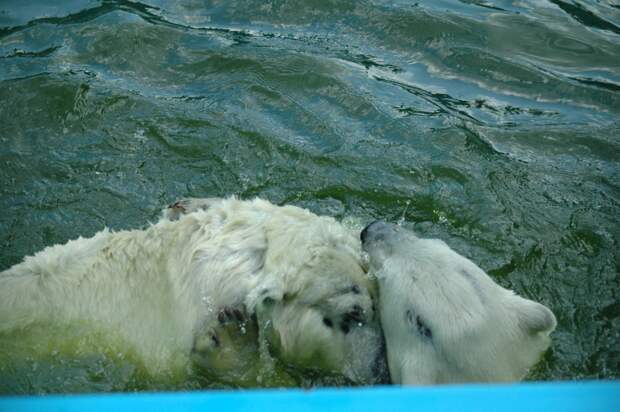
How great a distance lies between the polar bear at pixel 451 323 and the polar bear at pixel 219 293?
0.82ft

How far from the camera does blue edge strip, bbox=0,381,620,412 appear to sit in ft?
7.65

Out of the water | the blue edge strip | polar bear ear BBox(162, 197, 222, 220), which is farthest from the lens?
the water

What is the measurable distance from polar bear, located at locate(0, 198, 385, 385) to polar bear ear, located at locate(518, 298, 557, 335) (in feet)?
2.94

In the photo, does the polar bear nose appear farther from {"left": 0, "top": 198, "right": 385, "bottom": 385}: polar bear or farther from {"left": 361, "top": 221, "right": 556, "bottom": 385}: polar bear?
{"left": 361, "top": 221, "right": 556, "bottom": 385}: polar bear

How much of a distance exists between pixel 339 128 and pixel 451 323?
4020mm

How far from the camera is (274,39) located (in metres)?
9.38

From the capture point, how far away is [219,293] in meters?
4.56

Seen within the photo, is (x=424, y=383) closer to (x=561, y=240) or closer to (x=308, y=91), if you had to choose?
(x=561, y=240)

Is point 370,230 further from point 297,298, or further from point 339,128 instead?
point 339,128

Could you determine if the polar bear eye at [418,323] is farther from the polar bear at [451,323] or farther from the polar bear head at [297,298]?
the polar bear head at [297,298]

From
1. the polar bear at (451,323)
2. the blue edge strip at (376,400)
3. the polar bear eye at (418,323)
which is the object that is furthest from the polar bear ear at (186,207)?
the blue edge strip at (376,400)

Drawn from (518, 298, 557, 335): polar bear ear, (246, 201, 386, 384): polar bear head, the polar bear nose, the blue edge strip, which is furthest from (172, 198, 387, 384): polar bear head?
the blue edge strip

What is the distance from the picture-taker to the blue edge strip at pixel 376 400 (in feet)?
7.65

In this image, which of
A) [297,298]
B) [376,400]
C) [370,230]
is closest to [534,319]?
[370,230]
